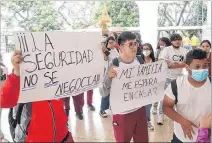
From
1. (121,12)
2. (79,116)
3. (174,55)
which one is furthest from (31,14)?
(174,55)

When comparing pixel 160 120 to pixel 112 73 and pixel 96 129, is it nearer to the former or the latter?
pixel 96 129

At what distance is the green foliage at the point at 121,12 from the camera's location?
21.5 ft

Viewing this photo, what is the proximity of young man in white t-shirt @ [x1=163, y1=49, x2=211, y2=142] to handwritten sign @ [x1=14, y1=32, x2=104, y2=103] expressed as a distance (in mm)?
509

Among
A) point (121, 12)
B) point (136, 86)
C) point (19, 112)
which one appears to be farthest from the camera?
point (121, 12)

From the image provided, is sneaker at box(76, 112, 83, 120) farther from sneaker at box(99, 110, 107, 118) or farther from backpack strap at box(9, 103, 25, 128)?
backpack strap at box(9, 103, 25, 128)

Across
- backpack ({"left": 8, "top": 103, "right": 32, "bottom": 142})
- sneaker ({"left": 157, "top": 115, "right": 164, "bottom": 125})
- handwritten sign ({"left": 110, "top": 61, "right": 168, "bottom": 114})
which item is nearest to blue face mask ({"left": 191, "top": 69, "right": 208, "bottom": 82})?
handwritten sign ({"left": 110, "top": 61, "right": 168, "bottom": 114})

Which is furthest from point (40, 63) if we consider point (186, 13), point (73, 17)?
point (186, 13)

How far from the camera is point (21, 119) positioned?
1.49 metres

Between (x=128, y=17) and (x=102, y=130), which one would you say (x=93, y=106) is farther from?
(x=128, y=17)

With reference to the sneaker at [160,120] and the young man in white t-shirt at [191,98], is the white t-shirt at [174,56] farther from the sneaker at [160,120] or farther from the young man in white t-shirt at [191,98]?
the young man in white t-shirt at [191,98]

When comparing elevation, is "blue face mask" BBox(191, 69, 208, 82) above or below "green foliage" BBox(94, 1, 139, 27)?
below

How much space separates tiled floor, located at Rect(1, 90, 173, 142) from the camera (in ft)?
10.0

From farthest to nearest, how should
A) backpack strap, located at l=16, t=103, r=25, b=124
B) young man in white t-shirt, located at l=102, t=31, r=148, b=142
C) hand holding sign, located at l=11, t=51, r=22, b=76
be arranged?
1. young man in white t-shirt, located at l=102, t=31, r=148, b=142
2. backpack strap, located at l=16, t=103, r=25, b=124
3. hand holding sign, located at l=11, t=51, r=22, b=76

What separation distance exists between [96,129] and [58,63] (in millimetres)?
1995
